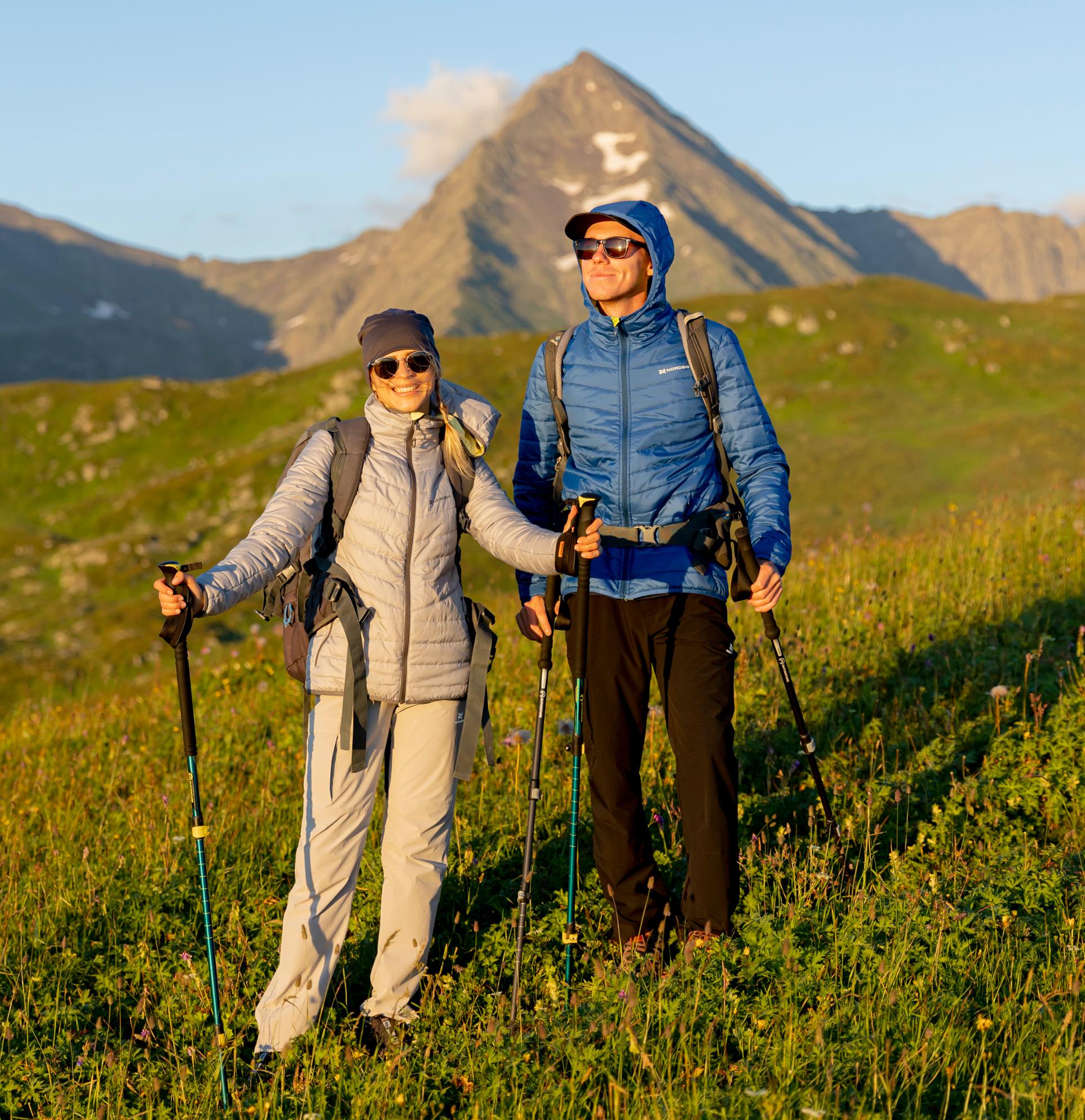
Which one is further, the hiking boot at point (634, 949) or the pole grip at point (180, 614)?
the hiking boot at point (634, 949)

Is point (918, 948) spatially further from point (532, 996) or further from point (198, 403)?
point (198, 403)

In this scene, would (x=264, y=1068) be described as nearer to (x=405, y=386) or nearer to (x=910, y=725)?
(x=405, y=386)

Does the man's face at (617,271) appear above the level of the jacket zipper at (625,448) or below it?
above

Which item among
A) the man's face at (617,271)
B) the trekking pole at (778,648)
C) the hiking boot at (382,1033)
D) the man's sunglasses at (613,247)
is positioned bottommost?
the hiking boot at (382,1033)

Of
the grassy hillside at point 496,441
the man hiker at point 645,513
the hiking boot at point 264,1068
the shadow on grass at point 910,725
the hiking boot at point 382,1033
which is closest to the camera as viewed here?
the hiking boot at point 264,1068

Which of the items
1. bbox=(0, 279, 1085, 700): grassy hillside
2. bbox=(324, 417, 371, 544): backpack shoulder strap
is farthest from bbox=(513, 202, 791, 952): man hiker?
bbox=(0, 279, 1085, 700): grassy hillside

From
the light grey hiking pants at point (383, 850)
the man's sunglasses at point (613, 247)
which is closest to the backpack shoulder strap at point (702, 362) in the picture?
the man's sunglasses at point (613, 247)

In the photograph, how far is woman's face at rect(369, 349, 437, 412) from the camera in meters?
4.72

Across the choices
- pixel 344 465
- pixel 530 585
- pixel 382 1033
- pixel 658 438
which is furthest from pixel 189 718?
pixel 658 438

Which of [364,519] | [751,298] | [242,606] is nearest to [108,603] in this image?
[242,606]

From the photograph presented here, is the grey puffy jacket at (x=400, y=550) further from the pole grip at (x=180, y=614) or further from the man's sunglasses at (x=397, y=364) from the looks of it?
the pole grip at (x=180, y=614)

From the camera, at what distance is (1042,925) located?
4.54m

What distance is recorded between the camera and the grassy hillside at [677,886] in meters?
3.75

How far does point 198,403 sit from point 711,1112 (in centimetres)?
6624
